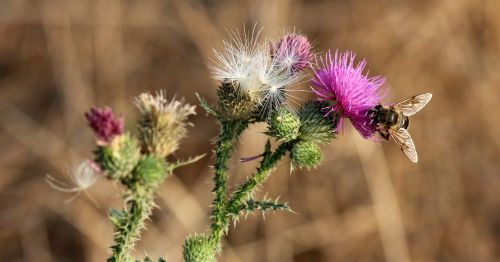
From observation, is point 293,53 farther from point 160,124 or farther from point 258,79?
point 160,124

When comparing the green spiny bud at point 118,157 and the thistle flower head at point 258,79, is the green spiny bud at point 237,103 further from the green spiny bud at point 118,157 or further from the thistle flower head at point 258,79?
the green spiny bud at point 118,157

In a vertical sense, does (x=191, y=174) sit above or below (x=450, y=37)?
below

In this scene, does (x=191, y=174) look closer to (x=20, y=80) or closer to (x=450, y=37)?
(x=20, y=80)

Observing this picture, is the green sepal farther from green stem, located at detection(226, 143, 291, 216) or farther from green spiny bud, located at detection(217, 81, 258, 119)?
green stem, located at detection(226, 143, 291, 216)

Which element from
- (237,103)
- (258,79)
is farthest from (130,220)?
(258,79)

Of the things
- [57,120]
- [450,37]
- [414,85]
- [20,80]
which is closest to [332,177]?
[414,85]

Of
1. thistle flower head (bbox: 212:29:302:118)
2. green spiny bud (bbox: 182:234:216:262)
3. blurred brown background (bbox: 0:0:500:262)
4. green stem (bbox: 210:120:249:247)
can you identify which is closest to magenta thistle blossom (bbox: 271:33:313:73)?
thistle flower head (bbox: 212:29:302:118)
